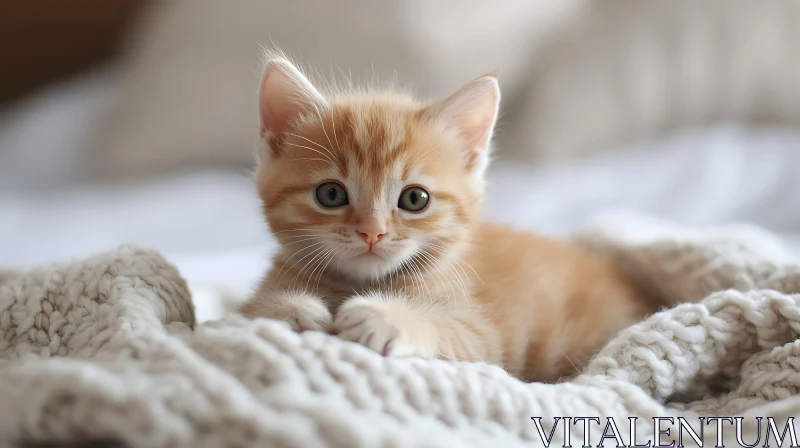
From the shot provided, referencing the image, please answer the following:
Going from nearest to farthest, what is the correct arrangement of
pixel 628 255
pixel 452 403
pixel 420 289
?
pixel 452 403, pixel 420 289, pixel 628 255

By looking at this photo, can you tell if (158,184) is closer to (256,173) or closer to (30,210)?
(30,210)

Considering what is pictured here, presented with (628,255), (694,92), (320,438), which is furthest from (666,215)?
(320,438)

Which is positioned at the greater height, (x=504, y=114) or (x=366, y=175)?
(x=504, y=114)

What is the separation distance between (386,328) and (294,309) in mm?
116

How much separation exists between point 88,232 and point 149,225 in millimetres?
147

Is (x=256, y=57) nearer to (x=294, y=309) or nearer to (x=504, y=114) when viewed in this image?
(x=504, y=114)

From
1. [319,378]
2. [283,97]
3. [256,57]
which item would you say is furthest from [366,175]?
[256,57]

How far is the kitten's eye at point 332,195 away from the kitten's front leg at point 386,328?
15cm

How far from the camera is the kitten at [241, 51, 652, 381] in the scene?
2.79 ft

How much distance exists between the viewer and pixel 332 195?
2.90 feet

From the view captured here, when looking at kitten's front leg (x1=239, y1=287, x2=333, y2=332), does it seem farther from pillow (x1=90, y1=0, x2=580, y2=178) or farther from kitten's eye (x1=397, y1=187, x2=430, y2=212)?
pillow (x1=90, y1=0, x2=580, y2=178)

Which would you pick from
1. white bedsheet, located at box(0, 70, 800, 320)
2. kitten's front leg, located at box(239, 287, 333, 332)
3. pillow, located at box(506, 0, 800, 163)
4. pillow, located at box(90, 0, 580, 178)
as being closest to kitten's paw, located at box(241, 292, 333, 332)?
kitten's front leg, located at box(239, 287, 333, 332)

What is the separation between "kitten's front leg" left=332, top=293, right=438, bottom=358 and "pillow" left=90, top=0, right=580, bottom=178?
124cm

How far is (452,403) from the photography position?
24.4 inches
